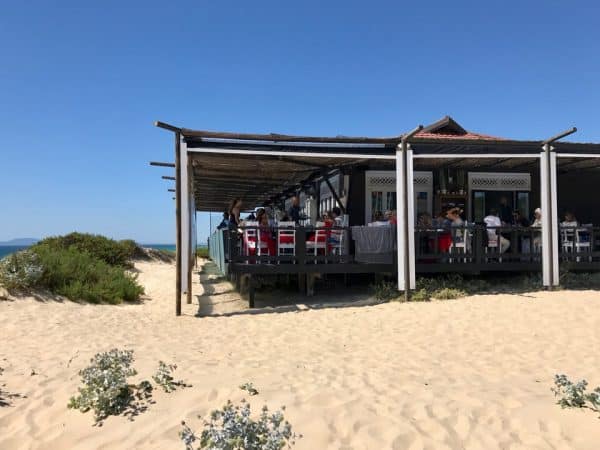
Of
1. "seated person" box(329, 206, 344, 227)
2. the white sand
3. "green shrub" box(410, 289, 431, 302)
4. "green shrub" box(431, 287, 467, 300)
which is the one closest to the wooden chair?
"seated person" box(329, 206, 344, 227)

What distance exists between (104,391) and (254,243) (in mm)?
5934

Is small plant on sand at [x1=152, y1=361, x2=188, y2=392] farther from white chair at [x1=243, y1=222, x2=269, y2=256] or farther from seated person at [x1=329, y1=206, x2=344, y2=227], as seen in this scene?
seated person at [x1=329, y1=206, x2=344, y2=227]

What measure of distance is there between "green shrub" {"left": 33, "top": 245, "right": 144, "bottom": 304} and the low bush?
671 cm

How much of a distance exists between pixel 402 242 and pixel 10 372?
23.4ft

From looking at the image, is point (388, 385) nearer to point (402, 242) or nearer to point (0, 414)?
point (0, 414)

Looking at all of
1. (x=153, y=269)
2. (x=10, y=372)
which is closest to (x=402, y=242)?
(x=10, y=372)

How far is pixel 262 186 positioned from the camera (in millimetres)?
15438

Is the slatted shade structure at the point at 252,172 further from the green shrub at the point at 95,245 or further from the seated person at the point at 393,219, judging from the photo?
the green shrub at the point at 95,245

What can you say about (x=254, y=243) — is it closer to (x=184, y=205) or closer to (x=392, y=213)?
(x=184, y=205)

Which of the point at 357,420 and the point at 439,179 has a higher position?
the point at 439,179

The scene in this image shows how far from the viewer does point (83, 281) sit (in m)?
11.2

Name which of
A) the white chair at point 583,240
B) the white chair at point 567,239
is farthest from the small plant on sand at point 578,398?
the white chair at point 567,239

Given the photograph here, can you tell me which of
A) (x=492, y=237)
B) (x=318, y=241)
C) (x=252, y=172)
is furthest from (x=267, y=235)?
(x=492, y=237)

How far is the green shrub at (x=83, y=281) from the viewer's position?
10430 mm
